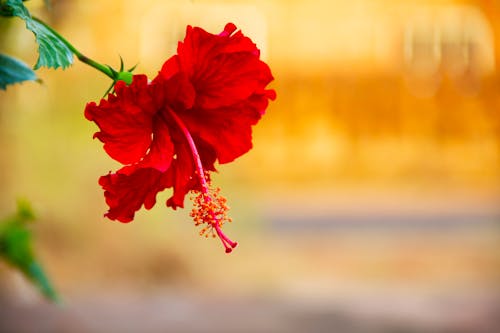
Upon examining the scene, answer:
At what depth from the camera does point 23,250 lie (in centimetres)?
→ 105

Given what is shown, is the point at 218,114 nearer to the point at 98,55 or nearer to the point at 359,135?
the point at 98,55

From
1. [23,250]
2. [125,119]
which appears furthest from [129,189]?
[23,250]

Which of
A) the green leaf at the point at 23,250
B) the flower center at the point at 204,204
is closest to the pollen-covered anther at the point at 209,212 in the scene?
the flower center at the point at 204,204

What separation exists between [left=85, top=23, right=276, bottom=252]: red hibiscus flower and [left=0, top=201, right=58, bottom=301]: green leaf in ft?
1.52

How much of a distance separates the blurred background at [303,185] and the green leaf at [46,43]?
456 millimetres

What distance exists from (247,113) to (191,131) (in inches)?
1.7

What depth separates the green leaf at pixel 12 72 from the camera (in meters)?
0.60

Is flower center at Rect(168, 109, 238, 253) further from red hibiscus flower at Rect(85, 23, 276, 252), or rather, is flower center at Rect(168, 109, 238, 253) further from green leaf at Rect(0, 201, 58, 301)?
green leaf at Rect(0, 201, 58, 301)

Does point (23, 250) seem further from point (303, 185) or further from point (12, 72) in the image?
point (303, 185)

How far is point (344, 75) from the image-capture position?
7.23 metres

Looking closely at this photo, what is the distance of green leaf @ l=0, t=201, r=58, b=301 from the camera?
1.02 meters

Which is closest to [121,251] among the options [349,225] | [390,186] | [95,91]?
[95,91]

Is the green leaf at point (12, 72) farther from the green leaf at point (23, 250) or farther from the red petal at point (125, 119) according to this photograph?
the green leaf at point (23, 250)

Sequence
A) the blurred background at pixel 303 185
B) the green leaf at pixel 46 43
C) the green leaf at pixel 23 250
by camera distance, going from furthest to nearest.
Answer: the blurred background at pixel 303 185, the green leaf at pixel 23 250, the green leaf at pixel 46 43
